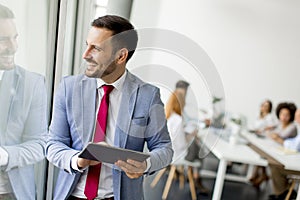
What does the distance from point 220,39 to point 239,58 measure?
0.46 meters

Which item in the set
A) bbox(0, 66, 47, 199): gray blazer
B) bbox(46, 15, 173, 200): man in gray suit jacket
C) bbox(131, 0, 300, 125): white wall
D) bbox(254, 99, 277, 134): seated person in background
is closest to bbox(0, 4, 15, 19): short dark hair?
bbox(0, 66, 47, 199): gray blazer

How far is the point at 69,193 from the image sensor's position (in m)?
0.72

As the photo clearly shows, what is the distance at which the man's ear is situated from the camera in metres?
0.65

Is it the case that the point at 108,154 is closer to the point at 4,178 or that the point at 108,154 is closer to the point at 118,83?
the point at 118,83

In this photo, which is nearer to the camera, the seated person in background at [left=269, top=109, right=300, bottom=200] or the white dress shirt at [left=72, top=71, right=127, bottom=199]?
the white dress shirt at [left=72, top=71, right=127, bottom=199]

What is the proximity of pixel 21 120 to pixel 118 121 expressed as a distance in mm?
307

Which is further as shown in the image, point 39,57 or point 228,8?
point 228,8

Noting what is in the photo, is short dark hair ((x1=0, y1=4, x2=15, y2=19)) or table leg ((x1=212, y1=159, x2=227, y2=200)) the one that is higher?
short dark hair ((x1=0, y1=4, x2=15, y2=19))

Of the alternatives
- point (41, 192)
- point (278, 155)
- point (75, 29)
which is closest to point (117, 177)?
point (41, 192)

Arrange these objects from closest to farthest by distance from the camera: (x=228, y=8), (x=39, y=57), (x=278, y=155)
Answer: (x=39, y=57)
(x=278, y=155)
(x=228, y=8)

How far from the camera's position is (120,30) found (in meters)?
0.64

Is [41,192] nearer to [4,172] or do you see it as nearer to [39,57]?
[4,172]

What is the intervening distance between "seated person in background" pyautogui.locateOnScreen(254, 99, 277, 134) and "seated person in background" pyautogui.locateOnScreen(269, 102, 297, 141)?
122 mm

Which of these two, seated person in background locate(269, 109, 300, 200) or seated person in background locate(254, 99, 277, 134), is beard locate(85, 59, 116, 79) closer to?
seated person in background locate(269, 109, 300, 200)
